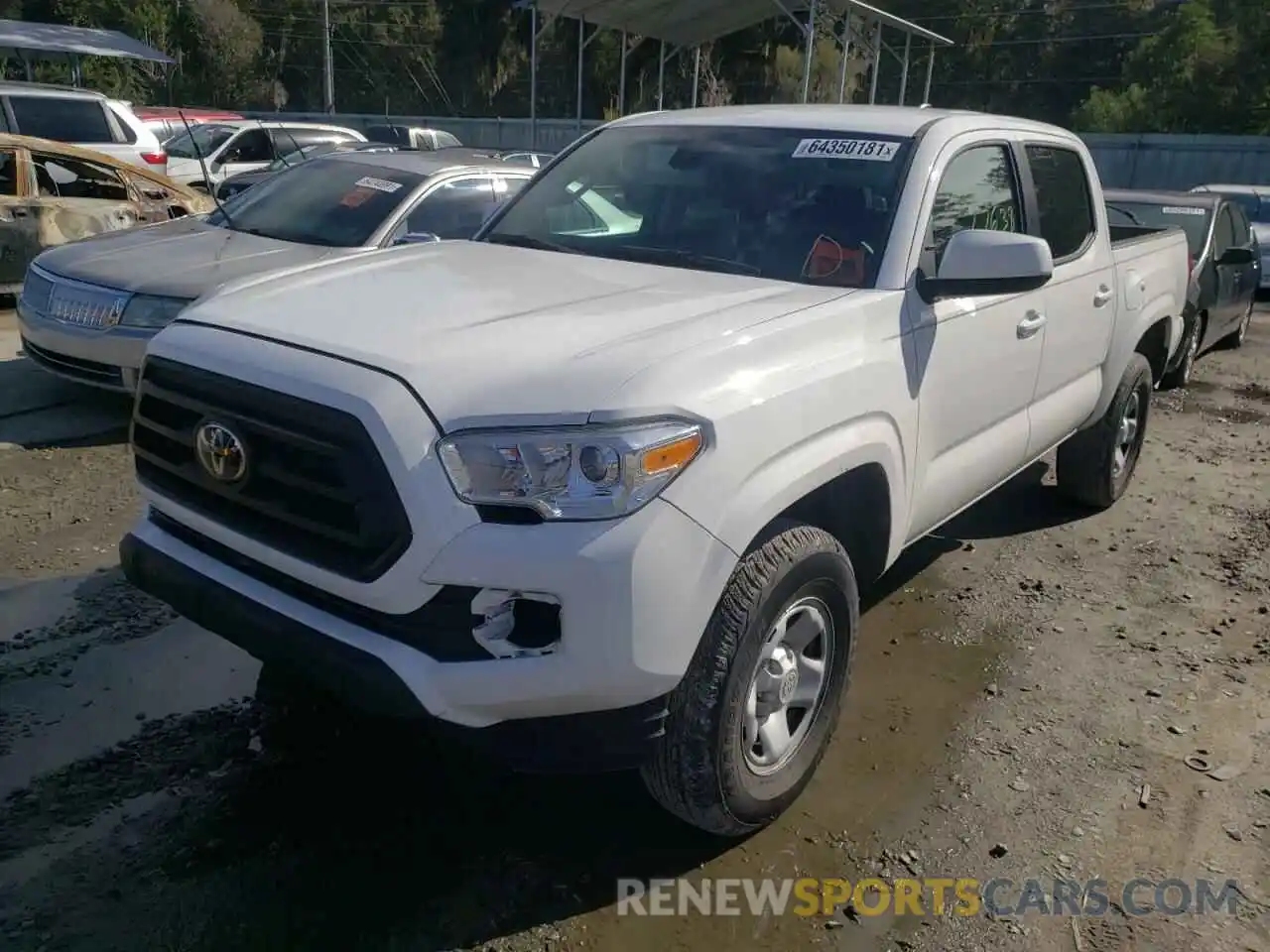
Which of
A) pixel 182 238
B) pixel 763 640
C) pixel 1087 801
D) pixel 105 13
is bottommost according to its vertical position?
pixel 1087 801

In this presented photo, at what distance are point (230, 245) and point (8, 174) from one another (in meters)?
3.57

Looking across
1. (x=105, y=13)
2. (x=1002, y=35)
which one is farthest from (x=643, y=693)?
(x=1002, y=35)

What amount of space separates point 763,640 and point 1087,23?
208 feet

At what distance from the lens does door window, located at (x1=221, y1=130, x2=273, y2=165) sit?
15969mm

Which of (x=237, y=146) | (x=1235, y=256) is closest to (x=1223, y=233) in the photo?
(x=1235, y=256)

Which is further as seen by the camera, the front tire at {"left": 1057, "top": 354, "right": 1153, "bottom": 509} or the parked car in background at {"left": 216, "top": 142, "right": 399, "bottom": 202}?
the parked car in background at {"left": 216, "top": 142, "right": 399, "bottom": 202}

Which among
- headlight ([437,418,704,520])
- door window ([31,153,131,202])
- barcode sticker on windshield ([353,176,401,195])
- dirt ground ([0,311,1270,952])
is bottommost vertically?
dirt ground ([0,311,1270,952])

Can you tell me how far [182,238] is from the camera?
6.82 meters

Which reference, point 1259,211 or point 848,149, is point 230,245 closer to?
point 848,149

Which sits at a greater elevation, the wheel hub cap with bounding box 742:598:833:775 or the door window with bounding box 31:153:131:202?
the door window with bounding box 31:153:131:202

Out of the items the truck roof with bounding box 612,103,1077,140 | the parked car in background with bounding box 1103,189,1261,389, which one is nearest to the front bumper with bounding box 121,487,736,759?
the truck roof with bounding box 612,103,1077,140

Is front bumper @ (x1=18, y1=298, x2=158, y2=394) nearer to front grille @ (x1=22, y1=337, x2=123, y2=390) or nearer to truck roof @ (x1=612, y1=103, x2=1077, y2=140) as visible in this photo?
front grille @ (x1=22, y1=337, x2=123, y2=390)

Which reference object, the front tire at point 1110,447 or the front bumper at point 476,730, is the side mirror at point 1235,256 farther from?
the front bumper at point 476,730

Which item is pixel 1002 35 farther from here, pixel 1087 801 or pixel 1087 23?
pixel 1087 801
